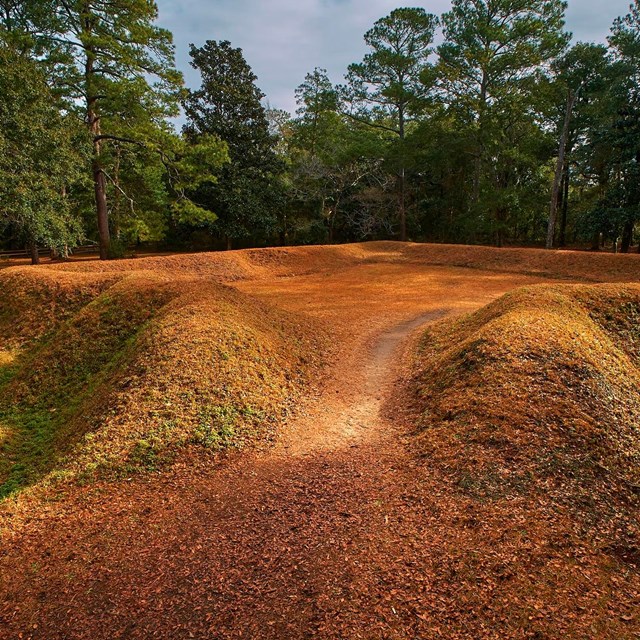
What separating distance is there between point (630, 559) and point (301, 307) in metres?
7.79

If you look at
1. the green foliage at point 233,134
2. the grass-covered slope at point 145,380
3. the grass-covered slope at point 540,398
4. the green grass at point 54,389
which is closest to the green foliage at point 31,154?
the grass-covered slope at point 145,380

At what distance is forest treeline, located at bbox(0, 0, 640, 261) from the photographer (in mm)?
13570

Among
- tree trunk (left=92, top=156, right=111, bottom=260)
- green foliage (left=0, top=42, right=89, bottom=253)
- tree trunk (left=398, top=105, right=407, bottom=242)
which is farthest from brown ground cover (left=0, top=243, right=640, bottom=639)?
tree trunk (left=398, top=105, right=407, bottom=242)

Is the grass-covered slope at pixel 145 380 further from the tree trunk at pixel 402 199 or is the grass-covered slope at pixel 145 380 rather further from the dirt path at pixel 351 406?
the tree trunk at pixel 402 199

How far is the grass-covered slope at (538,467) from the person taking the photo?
7.27 feet

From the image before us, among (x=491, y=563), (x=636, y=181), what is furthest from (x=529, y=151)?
(x=491, y=563)

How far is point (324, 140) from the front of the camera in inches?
1081

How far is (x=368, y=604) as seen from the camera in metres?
2.22

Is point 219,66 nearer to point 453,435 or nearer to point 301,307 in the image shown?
point 301,307

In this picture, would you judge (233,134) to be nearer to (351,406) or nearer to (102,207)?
(102,207)

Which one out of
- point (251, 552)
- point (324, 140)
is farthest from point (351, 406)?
point (324, 140)

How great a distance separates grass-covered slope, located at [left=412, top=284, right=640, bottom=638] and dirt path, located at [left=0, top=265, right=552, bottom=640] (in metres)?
0.29

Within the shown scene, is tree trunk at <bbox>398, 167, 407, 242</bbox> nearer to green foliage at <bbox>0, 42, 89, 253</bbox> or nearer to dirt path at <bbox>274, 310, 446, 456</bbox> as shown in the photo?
green foliage at <bbox>0, 42, 89, 253</bbox>

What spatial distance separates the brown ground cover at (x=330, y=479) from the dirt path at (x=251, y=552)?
0.6 inches
